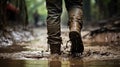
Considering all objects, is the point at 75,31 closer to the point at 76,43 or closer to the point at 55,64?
the point at 76,43

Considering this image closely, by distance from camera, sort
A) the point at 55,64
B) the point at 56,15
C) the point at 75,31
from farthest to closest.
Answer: the point at 56,15 < the point at 75,31 < the point at 55,64

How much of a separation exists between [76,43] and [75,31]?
167 mm

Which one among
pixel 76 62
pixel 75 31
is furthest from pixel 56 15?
pixel 76 62

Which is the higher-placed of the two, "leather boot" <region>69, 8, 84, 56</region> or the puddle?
"leather boot" <region>69, 8, 84, 56</region>

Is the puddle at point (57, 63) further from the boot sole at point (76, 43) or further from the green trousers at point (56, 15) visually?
the green trousers at point (56, 15)

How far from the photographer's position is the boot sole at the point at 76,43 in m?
3.62

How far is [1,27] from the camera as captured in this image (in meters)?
6.21

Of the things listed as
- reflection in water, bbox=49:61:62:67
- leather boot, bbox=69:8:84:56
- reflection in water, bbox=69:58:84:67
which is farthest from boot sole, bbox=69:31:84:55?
reflection in water, bbox=49:61:62:67

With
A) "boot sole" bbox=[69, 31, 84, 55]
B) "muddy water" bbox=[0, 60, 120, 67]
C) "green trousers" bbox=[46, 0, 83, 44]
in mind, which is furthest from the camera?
"green trousers" bbox=[46, 0, 83, 44]

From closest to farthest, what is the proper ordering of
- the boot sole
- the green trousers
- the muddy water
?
the muddy water
the boot sole
the green trousers

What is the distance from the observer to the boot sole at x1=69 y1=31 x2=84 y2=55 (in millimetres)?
3615

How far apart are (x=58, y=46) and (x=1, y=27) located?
2580 mm

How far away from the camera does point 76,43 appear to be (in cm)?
371

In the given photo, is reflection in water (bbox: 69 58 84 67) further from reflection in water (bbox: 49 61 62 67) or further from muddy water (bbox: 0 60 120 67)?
reflection in water (bbox: 49 61 62 67)
